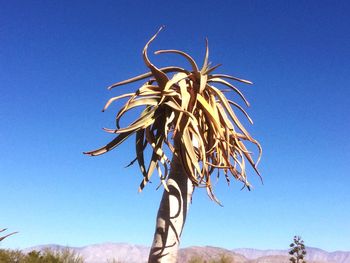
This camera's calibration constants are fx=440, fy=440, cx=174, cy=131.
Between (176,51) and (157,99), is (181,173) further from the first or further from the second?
(176,51)

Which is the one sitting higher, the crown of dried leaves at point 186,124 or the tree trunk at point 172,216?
the crown of dried leaves at point 186,124

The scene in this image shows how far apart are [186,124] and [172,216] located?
957mm

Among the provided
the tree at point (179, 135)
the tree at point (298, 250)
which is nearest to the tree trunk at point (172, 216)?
the tree at point (179, 135)

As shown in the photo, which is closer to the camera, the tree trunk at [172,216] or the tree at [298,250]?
the tree trunk at [172,216]

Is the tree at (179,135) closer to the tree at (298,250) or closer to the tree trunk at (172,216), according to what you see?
the tree trunk at (172,216)

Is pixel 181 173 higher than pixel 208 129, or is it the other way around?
pixel 208 129

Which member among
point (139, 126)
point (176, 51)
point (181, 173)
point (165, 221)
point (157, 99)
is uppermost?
point (176, 51)

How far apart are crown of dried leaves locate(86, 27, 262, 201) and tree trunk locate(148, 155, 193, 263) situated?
0.11 m

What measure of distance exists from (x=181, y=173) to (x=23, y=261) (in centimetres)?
913

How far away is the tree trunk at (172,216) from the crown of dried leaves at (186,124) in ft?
0.36

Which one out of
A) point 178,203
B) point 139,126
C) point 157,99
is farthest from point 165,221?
point 157,99

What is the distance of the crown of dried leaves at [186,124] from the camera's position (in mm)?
4633

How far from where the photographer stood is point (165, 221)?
4387mm

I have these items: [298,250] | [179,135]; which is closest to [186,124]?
[179,135]
